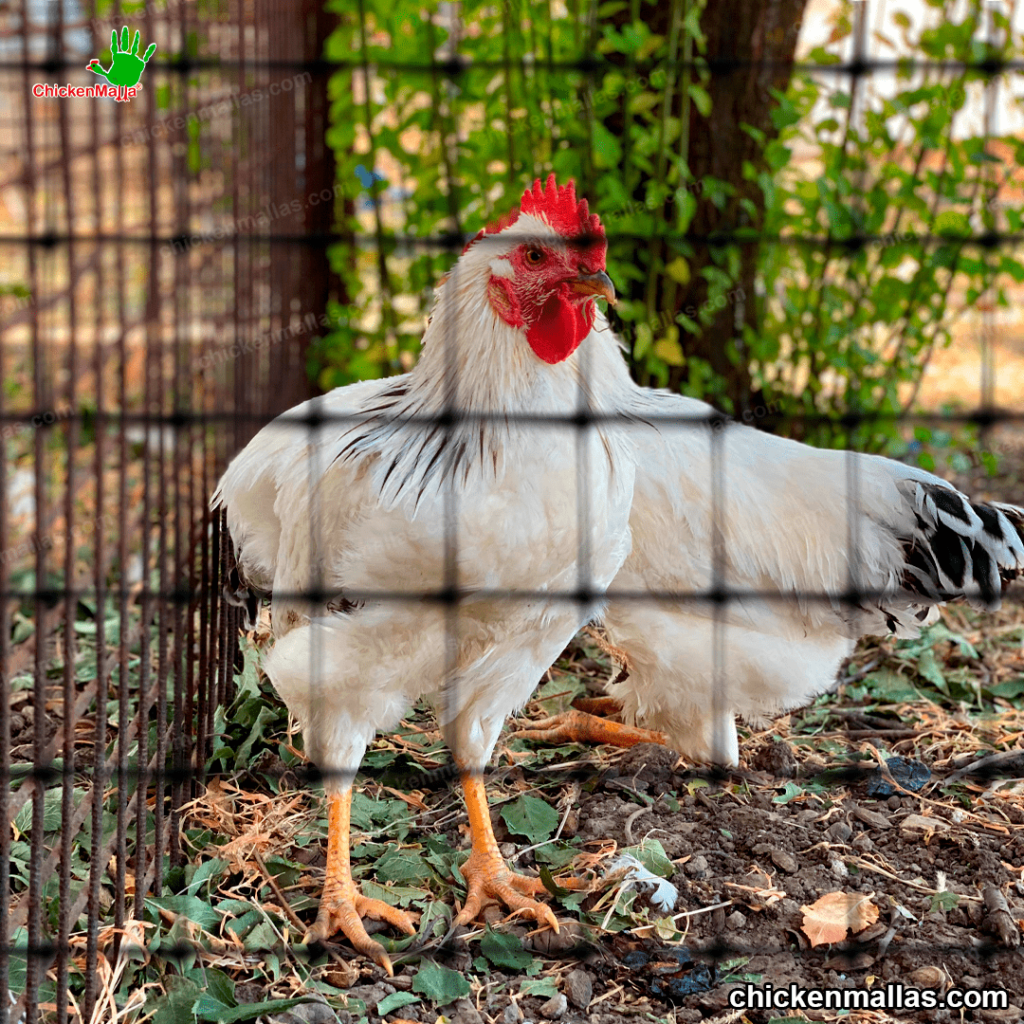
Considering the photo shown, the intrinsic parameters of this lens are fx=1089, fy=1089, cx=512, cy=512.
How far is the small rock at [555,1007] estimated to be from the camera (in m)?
1.97

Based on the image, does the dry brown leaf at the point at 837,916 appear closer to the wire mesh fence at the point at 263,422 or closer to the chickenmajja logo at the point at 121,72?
the wire mesh fence at the point at 263,422

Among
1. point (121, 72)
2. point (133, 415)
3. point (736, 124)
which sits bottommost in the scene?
point (133, 415)

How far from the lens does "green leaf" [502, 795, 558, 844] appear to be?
2.52m

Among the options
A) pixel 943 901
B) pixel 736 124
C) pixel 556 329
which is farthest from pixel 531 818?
pixel 736 124

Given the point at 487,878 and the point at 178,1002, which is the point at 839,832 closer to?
the point at 487,878

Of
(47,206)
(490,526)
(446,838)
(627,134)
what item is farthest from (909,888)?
(627,134)

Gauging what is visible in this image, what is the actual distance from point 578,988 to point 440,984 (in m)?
0.26

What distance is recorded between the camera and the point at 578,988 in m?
2.02

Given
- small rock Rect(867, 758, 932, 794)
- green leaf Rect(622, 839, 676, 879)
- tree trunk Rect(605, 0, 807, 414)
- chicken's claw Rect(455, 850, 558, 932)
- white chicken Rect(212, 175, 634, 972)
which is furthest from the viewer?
tree trunk Rect(605, 0, 807, 414)

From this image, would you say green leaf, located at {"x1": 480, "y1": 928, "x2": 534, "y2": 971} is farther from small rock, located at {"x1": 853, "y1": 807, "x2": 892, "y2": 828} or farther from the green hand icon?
the green hand icon

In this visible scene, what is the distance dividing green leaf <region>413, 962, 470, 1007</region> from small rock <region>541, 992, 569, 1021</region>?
0.15 metres

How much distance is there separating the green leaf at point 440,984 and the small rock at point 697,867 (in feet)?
1.86

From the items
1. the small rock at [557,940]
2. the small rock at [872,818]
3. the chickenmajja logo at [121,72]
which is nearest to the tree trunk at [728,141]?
the small rock at [872,818]

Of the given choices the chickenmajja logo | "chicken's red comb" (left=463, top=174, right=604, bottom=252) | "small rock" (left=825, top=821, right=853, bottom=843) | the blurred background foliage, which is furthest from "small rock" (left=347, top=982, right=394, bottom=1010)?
the blurred background foliage
